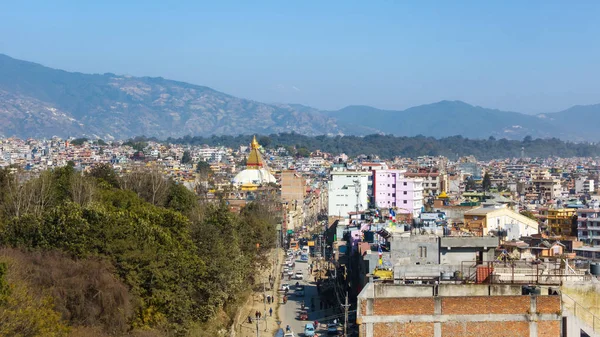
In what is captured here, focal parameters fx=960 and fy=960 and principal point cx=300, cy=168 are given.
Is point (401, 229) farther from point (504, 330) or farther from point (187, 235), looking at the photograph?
point (504, 330)

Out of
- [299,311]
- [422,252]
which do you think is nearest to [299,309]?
[299,311]

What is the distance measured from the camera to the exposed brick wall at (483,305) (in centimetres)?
1417

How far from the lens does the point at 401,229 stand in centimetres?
3494

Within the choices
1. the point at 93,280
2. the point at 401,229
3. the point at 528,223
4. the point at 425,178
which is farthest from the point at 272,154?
the point at 93,280

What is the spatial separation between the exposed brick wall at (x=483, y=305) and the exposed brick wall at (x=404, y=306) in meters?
0.25

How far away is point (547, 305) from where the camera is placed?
14.2 m

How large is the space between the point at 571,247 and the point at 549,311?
29.0 m

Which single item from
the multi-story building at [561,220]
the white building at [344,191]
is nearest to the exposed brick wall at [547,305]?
the multi-story building at [561,220]

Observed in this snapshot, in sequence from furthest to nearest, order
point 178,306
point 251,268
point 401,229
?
point 251,268 → point 401,229 → point 178,306

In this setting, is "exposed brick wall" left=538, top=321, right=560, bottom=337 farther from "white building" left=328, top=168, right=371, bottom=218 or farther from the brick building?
"white building" left=328, top=168, right=371, bottom=218

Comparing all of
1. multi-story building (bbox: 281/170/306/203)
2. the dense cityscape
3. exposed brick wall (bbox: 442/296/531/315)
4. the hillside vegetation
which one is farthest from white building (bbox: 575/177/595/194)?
exposed brick wall (bbox: 442/296/531/315)

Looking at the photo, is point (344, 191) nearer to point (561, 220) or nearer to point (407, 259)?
point (561, 220)

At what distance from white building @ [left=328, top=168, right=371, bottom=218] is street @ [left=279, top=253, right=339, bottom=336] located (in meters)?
21.6

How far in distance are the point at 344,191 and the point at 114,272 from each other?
42.9m
